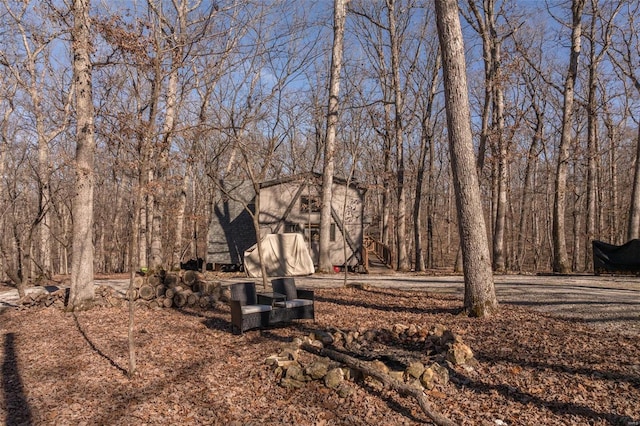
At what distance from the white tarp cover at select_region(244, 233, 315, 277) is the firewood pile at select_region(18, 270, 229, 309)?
23.9 ft

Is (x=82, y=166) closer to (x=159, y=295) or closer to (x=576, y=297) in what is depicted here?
(x=159, y=295)

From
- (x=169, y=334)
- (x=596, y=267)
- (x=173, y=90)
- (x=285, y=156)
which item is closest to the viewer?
(x=169, y=334)

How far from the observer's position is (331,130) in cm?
1745

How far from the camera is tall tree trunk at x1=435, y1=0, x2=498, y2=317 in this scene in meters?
7.29

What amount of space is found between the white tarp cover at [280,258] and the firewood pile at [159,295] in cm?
729

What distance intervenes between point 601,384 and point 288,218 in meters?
17.8

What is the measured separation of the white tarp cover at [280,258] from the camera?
58.5 ft

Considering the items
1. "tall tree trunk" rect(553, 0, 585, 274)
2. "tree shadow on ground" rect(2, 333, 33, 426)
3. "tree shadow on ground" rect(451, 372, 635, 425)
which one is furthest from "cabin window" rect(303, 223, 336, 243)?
"tree shadow on ground" rect(451, 372, 635, 425)

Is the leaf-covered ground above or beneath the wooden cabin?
beneath

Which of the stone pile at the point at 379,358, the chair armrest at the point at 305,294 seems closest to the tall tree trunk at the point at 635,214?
the stone pile at the point at 379,358

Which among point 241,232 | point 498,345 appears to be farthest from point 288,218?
point 498,345

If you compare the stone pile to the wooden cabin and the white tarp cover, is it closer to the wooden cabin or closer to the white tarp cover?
the white tarp cover

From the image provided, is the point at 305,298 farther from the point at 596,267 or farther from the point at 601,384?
the point at 596,267

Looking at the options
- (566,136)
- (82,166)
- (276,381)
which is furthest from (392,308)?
(566,136)
